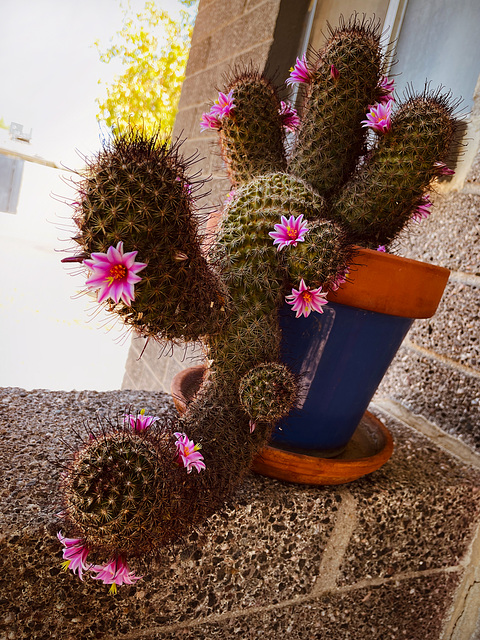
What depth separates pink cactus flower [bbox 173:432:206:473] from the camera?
1.68 ft

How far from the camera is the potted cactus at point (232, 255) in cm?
42

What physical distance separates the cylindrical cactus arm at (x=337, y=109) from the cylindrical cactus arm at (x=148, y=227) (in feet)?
0.87

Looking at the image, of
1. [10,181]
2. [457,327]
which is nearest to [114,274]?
[457,327]

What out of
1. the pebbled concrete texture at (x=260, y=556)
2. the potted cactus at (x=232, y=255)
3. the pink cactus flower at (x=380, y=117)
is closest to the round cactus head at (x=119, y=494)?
the potted cactus at (x=232, y=255)

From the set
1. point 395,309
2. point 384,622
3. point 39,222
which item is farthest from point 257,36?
point 39,222

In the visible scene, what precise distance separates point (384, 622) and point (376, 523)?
7.0 inches

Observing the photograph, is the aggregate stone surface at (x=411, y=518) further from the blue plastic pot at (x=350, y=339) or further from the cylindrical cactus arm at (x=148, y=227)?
the cylindrical cactus arm at (x=148, y=227)

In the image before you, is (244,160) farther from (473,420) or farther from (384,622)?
(384,622)

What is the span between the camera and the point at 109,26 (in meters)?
4.28

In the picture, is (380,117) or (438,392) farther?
(438,392)

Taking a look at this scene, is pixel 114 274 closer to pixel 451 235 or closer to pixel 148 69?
pixel 451 235

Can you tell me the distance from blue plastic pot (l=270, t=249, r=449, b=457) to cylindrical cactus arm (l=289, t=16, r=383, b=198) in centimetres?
15

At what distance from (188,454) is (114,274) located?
216 mm

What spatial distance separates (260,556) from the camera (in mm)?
639
